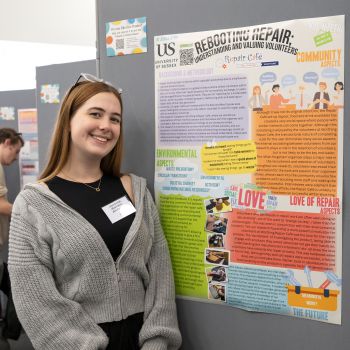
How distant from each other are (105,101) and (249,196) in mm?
550

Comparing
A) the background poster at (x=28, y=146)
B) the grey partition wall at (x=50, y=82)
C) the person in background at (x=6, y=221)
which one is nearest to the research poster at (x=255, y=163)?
the person in background at (x=6, y=221)

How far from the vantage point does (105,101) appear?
1.36m

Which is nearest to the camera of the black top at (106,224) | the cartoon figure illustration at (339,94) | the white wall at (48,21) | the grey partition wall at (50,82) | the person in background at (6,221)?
the cartoon figure illustration at (339,94)

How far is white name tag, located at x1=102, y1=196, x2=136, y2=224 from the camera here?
1352 mm

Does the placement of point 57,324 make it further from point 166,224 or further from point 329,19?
point 329,19

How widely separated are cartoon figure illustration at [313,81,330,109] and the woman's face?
62 cm

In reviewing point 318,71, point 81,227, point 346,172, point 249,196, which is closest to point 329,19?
point 318,71

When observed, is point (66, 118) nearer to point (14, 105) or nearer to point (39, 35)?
point (14, 105)

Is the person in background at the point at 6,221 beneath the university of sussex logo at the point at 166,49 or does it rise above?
beneath

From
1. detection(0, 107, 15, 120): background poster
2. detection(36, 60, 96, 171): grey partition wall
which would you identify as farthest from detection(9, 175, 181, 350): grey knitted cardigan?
detection(0, 107, 15, 120): background poster

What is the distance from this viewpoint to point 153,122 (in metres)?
1.49

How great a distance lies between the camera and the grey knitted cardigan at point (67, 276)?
4.03ft

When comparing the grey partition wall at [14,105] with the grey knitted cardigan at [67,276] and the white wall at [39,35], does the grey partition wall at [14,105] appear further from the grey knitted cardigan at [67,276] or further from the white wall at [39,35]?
the grey knitted cardigan at [67,276]

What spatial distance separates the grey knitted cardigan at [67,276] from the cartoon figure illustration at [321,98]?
2.12 ft
